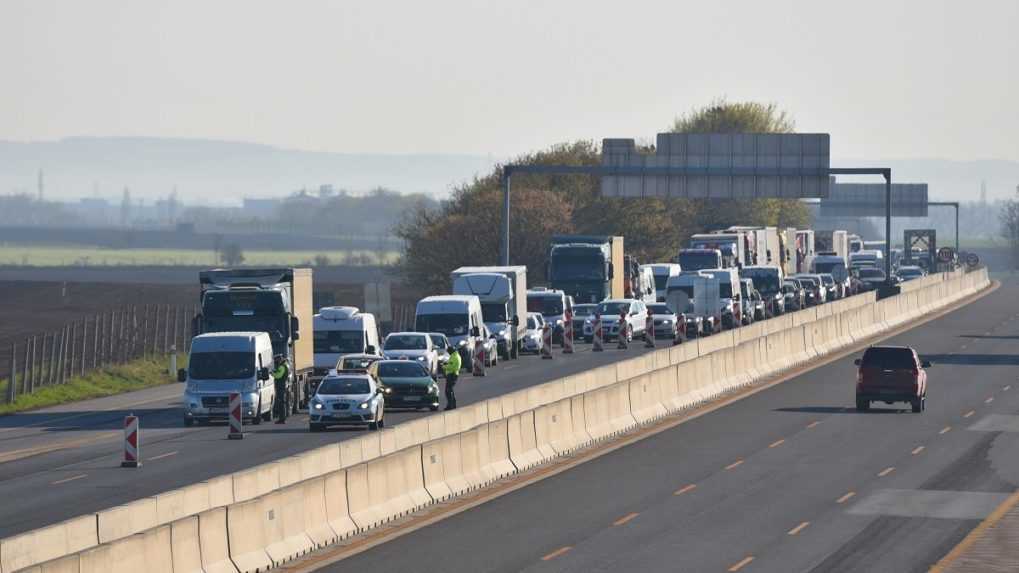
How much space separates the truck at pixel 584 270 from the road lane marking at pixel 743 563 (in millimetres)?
52860

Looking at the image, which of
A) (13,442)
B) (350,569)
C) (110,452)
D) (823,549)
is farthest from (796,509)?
(13,442)

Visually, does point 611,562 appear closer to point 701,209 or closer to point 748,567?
point 748,567

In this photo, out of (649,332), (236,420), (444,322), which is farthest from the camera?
(649,332)

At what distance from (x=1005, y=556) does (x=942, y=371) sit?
121 feet

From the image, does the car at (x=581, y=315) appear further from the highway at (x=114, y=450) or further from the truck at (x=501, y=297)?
the highway at (x=114, y=450)

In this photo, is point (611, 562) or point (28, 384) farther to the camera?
point (28, 384)

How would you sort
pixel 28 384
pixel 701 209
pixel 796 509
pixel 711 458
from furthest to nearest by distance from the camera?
pixel 701 209
pixel 28 384
pixel 711 458
pixel 796 509

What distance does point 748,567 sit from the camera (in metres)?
24.5

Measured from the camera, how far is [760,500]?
3123 centimetres

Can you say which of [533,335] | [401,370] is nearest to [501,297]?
[533,335]

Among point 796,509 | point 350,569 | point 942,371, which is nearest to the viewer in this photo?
point 350,569

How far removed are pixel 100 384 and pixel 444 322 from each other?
10.2 metres

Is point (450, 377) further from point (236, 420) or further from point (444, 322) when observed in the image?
point (444, 322)

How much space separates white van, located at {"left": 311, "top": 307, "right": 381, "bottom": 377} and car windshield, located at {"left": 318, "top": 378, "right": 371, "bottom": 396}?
8.97 m
